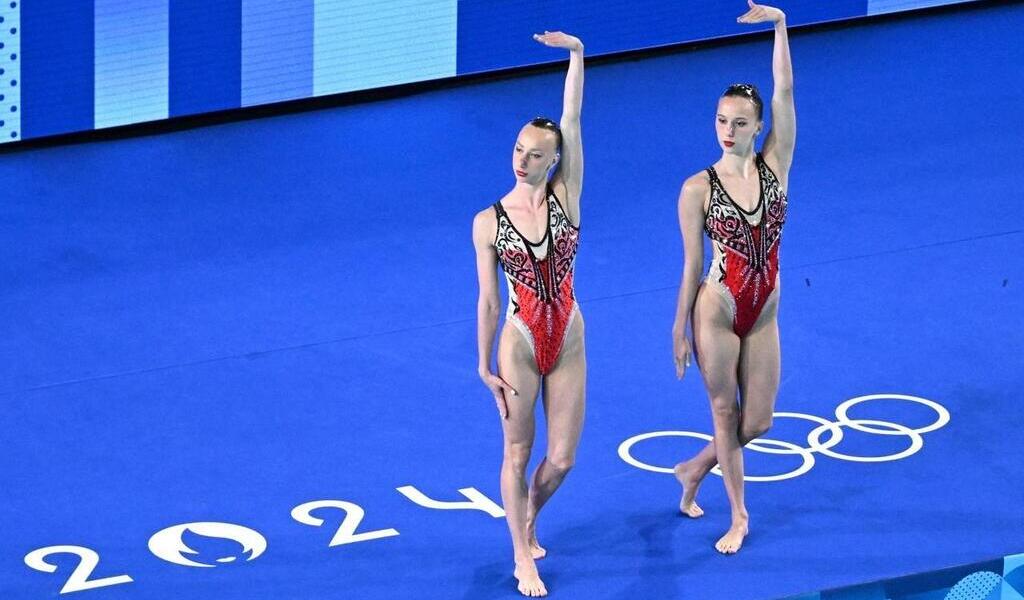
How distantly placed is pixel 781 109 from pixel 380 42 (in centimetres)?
631

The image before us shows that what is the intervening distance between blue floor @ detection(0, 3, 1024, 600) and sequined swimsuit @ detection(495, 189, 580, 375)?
40.0 inches

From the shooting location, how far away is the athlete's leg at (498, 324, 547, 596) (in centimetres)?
709

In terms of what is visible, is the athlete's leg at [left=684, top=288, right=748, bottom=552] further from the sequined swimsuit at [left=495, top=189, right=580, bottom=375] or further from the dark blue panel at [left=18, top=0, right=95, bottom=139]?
the dark blue panel at [left=18, top=0, right=95, bottom=139]

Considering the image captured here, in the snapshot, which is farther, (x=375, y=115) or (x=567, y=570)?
(x=375, y=115)

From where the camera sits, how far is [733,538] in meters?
7.60

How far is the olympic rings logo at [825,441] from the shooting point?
838 cm

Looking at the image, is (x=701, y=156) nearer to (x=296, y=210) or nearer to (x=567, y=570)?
(x=296, y=210)

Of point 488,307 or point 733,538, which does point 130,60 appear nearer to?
point 488,307

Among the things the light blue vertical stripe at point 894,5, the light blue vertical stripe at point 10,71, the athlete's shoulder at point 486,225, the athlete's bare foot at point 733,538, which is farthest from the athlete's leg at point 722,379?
the light blue vertical stripe at point 894,5

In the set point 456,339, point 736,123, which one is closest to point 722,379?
point 736,123

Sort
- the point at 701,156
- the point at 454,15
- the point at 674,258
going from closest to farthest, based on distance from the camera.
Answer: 1. the point at 674,258
2. the point at 701,156
3. the point at 454,15

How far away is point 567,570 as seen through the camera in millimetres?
7453

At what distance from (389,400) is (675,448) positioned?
145 cm

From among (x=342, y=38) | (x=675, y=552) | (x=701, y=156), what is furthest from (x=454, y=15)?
(x=675, y=552)
